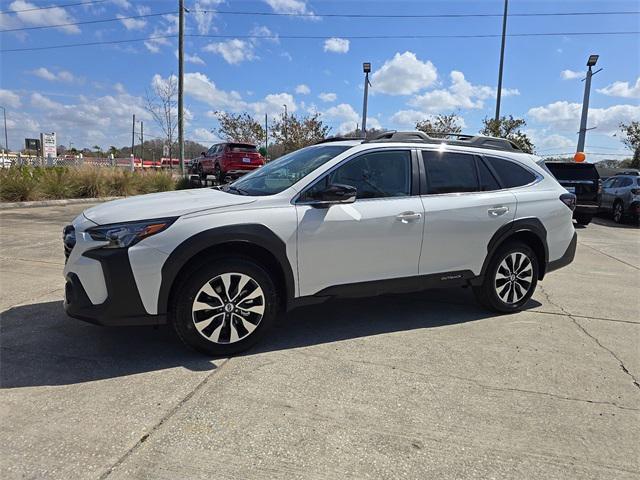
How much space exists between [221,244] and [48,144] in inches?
851

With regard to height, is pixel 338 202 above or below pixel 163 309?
above

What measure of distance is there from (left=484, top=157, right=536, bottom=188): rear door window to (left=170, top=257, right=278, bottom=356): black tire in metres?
2.74

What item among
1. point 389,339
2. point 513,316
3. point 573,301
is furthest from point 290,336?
point 573,301

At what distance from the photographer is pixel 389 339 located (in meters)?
4.08

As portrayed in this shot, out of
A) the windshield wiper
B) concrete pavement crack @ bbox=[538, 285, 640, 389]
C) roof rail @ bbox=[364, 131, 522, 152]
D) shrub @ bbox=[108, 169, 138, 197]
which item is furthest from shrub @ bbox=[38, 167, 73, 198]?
concrete pavement crack @ bbox=[538, 285, 640, 389]

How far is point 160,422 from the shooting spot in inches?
107

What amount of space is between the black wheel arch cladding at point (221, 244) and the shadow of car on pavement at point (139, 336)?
48 cm

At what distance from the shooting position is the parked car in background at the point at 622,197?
14.8 metres

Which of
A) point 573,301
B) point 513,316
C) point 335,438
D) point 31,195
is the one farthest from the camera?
point 31,195

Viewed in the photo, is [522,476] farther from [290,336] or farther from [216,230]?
[216,230]

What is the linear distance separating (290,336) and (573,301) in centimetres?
357

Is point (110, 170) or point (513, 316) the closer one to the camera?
point (513, 316)

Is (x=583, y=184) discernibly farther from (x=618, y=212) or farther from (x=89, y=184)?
(x=89, y=184)

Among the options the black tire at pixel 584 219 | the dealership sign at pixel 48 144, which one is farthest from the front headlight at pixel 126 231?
the dealership sign at pixel 48 144
